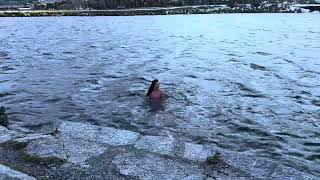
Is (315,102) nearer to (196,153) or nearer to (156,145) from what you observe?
(196,153)

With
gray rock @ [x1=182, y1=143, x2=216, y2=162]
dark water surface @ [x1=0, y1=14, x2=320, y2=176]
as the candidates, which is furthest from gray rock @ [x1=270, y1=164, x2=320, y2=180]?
dark water surface @ [x1=0, y1=14, x2=320, y2=176]

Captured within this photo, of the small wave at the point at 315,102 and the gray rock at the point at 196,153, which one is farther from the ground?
the gray rock at the point at 196,153

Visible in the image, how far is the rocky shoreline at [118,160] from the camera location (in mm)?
10312

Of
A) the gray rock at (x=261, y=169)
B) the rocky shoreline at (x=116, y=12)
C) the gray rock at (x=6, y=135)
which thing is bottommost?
the gray rock at (x=261, y=169)

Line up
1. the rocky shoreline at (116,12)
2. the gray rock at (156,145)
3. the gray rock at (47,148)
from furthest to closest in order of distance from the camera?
the rocky shoreline at (116,12) < the gray rock at (156,145) < the gray rock at (47,148)

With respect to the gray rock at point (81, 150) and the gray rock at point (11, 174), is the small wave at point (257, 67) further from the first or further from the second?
the gray rock at point (11, 174)

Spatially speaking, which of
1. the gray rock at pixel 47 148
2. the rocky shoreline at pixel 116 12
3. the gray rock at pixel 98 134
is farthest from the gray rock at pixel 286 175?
the rocky shoreline at pixel 116 12

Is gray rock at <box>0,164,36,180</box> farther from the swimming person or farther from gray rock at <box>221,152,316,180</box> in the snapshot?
the swimming person

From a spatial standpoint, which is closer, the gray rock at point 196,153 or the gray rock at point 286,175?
the gray rock at point 286,175

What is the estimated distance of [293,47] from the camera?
47.9 m

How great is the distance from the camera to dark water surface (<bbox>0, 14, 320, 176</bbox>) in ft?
56.6

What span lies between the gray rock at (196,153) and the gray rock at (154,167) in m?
0.48

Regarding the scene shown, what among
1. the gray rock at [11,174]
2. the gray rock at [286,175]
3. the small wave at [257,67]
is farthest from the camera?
the small wave at [257,67]

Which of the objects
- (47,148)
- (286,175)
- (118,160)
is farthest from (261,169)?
(47,148)
